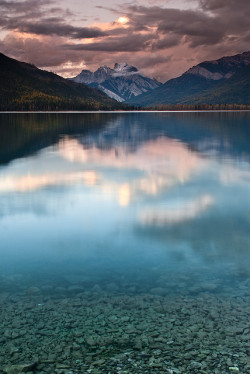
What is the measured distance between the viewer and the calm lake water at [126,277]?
9688 millimetres

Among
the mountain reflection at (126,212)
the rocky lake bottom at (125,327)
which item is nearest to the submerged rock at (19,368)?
the rocky lake bottom at (125,327)

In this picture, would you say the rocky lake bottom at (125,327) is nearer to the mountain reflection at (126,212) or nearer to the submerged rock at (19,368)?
the submerged rock at (19,368)

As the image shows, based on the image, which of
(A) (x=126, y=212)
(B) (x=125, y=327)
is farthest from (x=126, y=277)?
(A) (x=126, y=212)

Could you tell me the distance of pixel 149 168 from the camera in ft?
135

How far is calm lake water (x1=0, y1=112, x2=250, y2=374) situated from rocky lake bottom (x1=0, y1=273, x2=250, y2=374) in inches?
1.3

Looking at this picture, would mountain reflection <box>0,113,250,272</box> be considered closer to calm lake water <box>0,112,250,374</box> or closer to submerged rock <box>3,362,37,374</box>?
calm lake water <box>0,112,250,374</box>

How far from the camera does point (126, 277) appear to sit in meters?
14.0

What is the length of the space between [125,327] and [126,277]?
127 inches

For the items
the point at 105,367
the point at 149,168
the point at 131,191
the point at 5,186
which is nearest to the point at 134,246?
the point at 105,367

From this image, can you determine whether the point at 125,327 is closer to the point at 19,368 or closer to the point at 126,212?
the point at 19,368

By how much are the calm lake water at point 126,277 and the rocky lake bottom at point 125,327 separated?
1.3 inches

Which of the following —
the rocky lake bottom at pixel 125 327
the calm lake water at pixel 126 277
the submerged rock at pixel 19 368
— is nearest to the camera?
the submerged rock at pixel 19 368

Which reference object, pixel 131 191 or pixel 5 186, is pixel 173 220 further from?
pixel 5 186

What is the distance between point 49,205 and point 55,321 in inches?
538
